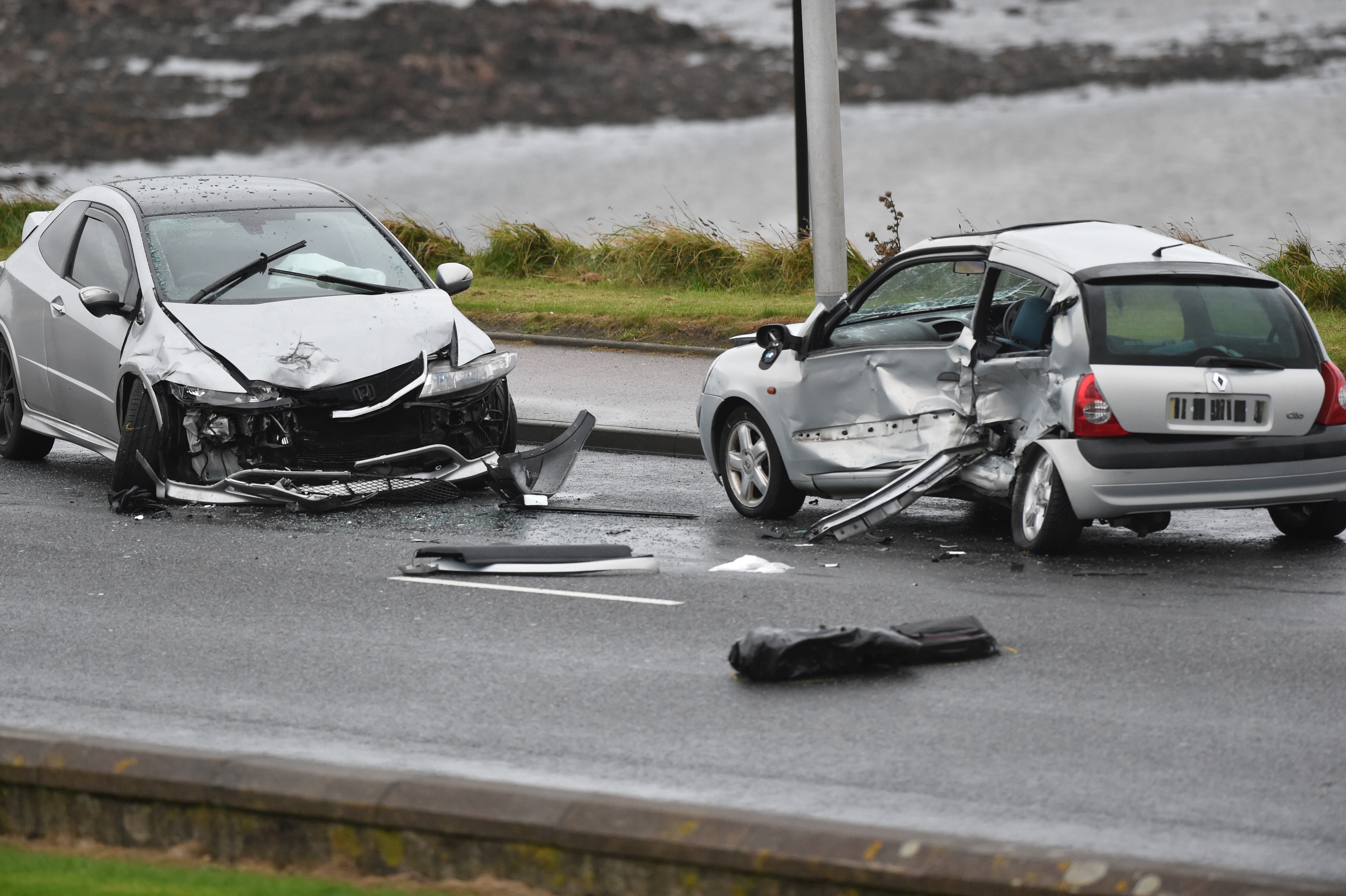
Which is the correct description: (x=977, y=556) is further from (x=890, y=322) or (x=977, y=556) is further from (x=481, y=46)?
(x=481, y=46)

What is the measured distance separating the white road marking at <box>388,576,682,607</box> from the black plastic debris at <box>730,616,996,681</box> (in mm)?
1148

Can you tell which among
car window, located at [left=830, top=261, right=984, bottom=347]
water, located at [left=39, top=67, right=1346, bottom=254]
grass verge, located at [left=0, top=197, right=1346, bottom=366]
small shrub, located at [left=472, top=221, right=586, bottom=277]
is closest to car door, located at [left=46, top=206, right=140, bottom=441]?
car window, located at [left=830, top=261, right=984, bottom=347]

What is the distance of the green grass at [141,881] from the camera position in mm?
4258

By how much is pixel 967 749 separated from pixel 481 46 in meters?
58.6

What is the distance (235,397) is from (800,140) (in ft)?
42.0

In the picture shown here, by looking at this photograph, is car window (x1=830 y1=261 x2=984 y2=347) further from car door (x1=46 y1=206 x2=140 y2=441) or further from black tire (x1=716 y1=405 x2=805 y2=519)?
car door (x1=46 y1=206 x2=140 y2=441)

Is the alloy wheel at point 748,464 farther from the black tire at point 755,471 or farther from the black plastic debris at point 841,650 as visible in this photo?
the black plastic debris at point 841,650

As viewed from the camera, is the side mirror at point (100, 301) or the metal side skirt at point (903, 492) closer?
the metal side skirt at point (903, 492)

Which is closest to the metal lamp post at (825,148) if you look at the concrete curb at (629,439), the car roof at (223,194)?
the concrete curb at (629,439)

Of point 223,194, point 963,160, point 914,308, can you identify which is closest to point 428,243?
point 223,194

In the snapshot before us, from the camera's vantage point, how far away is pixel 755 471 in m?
10.5

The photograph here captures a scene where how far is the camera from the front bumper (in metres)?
8.52

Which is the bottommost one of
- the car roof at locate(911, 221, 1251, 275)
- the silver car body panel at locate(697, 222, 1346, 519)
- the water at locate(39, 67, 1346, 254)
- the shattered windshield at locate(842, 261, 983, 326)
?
the water at locate(39, 67, 1346, 254)

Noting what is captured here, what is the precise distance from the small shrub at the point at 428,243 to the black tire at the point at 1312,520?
15.2 metres
